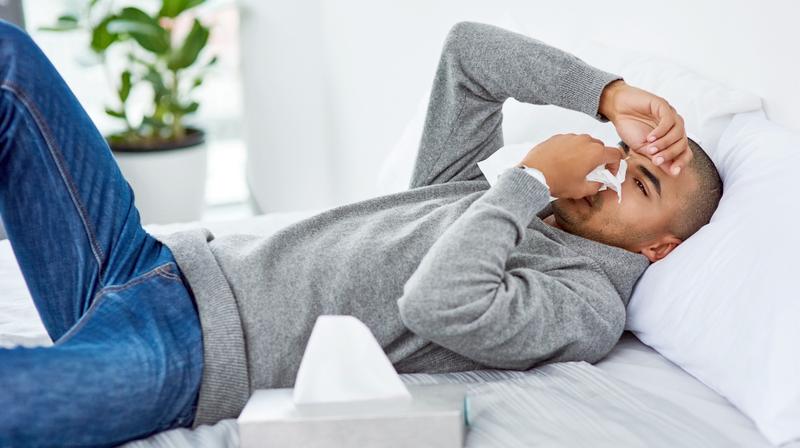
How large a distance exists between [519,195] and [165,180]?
2249mm

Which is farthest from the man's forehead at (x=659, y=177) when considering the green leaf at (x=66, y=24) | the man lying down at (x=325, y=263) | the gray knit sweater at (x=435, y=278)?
the green leaf at (x=66, y=24)

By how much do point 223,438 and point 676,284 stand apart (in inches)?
26.0

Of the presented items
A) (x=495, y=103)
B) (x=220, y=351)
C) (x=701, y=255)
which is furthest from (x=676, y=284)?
(x=220, y=351)

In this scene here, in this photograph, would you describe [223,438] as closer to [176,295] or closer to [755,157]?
[176,295]

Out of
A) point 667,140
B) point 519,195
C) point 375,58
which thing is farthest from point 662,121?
point 375,58

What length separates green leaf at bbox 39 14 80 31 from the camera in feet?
10.6

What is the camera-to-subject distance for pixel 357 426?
3.39ft

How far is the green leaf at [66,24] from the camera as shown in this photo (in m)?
3.23

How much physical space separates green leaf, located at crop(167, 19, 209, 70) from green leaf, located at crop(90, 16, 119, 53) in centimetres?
21

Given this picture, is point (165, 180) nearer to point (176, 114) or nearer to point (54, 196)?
point (176, 114)

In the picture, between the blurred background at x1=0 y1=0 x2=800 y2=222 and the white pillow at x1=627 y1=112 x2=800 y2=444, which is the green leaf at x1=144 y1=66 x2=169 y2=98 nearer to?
the blurred background at x1=0 y1=0 x2=800 y2=222

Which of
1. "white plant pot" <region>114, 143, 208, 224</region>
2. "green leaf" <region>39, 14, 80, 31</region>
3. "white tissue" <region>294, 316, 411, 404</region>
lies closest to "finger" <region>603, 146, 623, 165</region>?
"white tissue" <region>294, 316, 411, 404</region>

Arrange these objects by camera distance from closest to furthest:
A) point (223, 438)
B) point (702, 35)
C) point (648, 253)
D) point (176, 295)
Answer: point (223, 438) → point (176, 295) → point (648, 253) → point (702, 35)

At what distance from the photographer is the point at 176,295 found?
1.28 m
